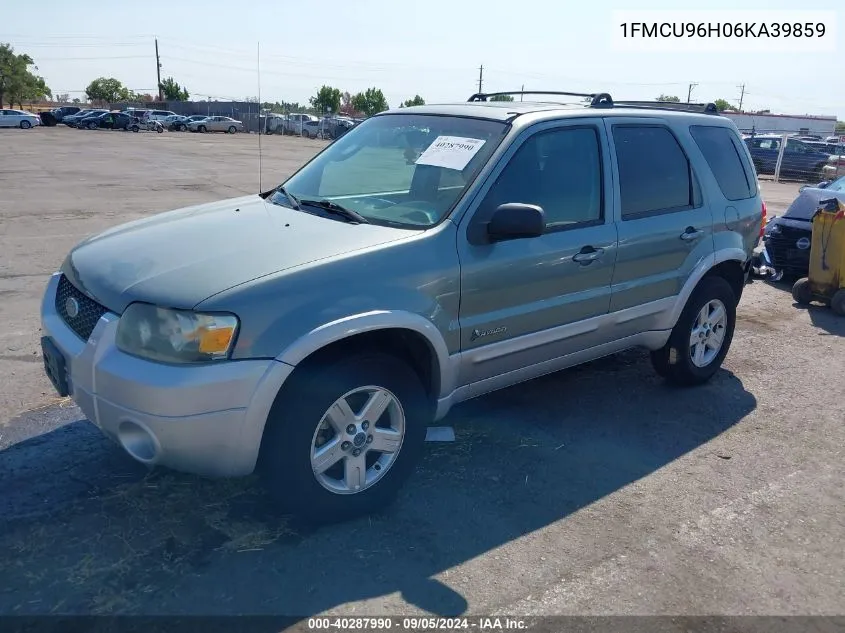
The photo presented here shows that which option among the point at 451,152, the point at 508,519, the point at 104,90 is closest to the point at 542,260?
the point at 451,152

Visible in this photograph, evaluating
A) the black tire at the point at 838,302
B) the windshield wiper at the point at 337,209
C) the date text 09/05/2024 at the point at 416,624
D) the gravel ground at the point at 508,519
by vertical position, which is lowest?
the date text 09/05/2024 at the point at 416,624

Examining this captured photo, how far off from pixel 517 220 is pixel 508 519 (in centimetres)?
146

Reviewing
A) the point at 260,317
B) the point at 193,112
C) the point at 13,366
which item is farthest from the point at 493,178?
the point at 193,112

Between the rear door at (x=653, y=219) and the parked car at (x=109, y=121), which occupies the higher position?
the parked car at (x=109, y=121)

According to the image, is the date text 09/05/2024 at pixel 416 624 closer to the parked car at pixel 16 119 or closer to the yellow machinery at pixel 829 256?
the yellow machinery at pixel 829 256

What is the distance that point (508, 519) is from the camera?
354cm

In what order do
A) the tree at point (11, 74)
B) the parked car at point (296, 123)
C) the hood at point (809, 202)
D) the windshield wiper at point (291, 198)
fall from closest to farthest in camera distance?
the windshield wiper at point (291, 198)
the hood at point (809, 202)
the parked car at point (296, 123)
the tree at point (11, 74)

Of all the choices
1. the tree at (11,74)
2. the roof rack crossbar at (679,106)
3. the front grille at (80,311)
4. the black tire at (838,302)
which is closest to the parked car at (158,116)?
the tree at (11,74)

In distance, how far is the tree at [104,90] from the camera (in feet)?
345

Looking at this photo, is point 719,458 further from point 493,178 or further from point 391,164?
point 391,164

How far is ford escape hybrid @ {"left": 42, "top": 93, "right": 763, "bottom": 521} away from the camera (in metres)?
2.94

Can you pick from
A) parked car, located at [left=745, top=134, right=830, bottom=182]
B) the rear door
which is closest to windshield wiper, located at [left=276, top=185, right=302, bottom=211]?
the rear door

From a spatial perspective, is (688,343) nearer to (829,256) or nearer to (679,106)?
(679,106)

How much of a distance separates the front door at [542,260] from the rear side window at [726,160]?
119 centimetres
